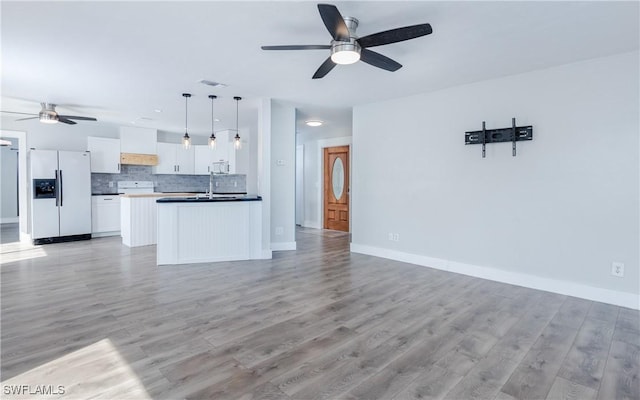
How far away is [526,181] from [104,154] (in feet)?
26.5

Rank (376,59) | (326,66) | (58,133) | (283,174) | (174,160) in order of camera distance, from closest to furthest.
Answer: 1. (376,59)
2. (326,66)
3. (283,174)
4. (58,133)
5. (174,160)

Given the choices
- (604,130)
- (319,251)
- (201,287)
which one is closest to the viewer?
(604,130)

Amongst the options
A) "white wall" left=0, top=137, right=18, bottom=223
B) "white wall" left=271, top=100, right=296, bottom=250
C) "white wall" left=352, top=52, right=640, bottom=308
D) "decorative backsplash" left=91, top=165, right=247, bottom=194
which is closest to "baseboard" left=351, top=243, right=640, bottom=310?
"white wall" left=352, top=52, right=640, bottom=308

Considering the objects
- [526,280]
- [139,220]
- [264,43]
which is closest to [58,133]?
[139,220]

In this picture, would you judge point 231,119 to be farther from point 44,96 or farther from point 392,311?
point 392,311

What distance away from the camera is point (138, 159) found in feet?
25.0

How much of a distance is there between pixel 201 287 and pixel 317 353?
194cm

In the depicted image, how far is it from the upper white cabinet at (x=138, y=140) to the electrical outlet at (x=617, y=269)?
339 inches

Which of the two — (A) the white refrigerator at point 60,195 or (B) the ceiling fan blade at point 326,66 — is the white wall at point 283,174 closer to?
(B) the ceiling fan blade at point 326,66

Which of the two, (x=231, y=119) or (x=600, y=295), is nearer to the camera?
(x=600, y=295)

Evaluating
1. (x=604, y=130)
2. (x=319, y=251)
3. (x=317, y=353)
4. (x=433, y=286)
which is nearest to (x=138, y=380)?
(x=317, y=353)

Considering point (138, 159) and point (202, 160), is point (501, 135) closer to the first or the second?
point (202, 160)

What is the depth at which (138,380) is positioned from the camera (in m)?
1.92

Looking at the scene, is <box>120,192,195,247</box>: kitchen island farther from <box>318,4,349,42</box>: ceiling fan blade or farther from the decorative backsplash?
<box>318,4,349,42</box>: ceiling fan blade
